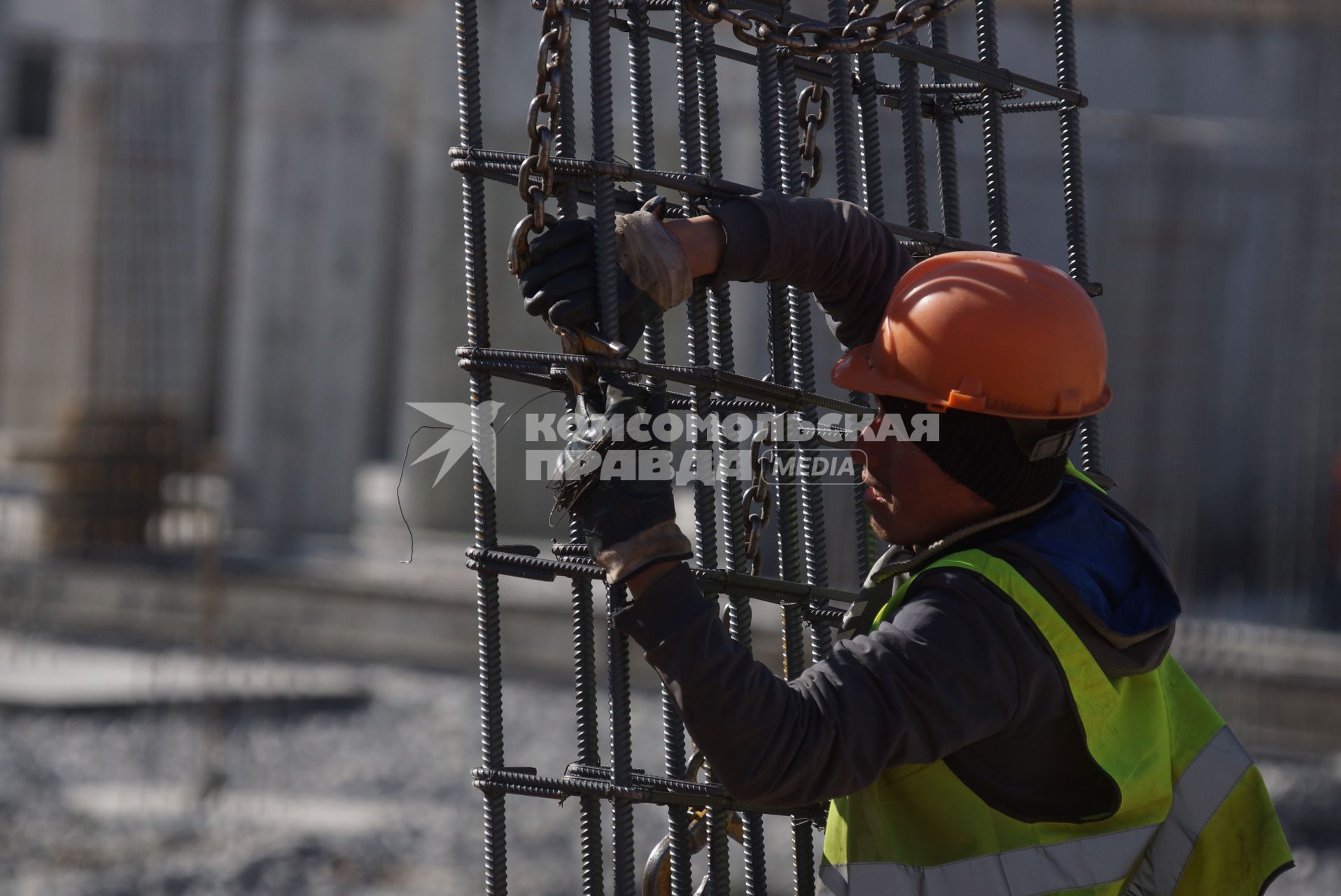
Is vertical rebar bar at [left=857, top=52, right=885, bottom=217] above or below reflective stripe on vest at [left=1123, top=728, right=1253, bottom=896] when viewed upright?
above

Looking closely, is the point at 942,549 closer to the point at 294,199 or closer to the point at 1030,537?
the point at 1030,537

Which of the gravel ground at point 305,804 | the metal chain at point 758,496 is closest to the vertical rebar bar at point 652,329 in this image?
the metal chain at point 758,496

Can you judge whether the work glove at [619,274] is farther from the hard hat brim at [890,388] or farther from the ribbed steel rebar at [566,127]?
the hard hat brim at [890,388]

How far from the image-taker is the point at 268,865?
630 centimetres

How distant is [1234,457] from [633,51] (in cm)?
852

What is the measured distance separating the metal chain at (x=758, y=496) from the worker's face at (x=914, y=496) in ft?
0.97

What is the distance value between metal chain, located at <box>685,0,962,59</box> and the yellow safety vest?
0.72 metres

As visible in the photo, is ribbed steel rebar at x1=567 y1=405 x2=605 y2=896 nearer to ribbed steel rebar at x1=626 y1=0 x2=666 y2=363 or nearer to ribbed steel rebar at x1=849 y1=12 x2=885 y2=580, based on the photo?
ribbed steel rebar at x1=626 y1=0 x2=666 y2=363

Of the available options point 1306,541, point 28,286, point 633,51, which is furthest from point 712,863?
point 28,286

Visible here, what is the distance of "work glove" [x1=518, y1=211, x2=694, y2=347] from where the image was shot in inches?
79.2

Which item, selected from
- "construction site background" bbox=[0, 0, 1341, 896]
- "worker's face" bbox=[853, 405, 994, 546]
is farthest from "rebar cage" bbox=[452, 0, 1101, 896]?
"construction site background" bbox=[0, 0, 1341, 896]

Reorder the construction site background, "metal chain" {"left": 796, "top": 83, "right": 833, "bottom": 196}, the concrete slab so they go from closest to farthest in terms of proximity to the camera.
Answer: "metal chain" {"left": 796, "top": 83, "right": 833, "bottom": 196}
the construction site background
the concrete slab

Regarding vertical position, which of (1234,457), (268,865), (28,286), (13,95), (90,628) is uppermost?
(13,95)

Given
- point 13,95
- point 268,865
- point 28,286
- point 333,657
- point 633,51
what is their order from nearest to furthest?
point 633,51, point 268,865, point 333,657, point 13,95, point 28,286
